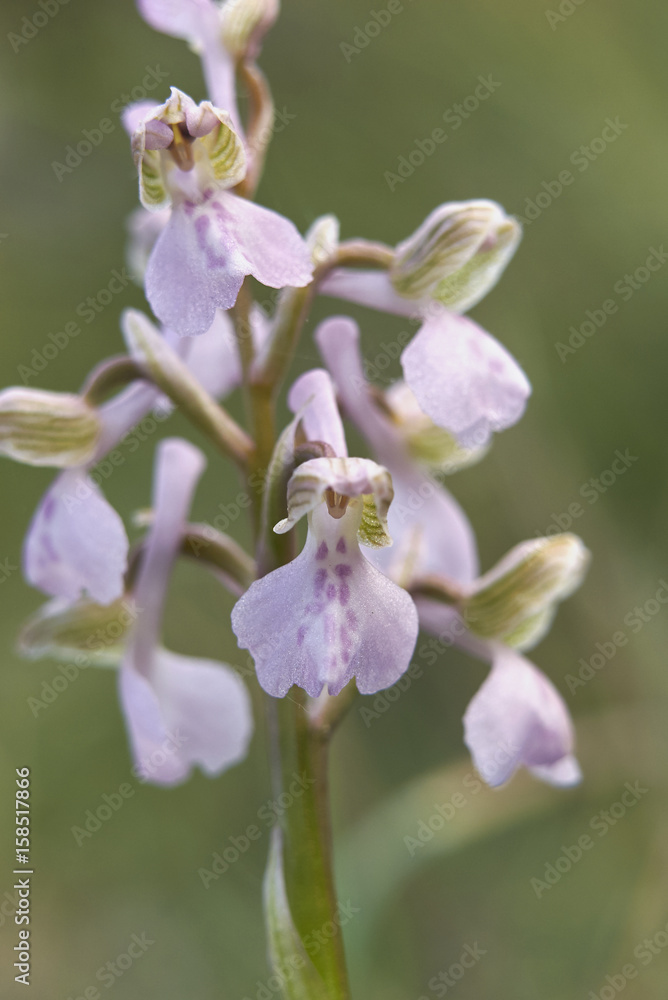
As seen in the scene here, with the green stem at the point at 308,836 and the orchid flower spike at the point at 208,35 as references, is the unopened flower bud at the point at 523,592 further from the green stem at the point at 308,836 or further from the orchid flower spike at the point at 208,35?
the orchid flower spike at the point at 208,35

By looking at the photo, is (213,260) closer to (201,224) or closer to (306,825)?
(201,224)

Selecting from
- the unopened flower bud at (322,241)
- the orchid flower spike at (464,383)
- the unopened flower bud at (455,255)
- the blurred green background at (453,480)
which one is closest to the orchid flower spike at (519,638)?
the orchid flower spike at (464,383)

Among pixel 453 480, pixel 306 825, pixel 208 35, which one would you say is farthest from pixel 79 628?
pixel 453 480

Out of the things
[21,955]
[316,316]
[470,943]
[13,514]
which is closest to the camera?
[21,955]

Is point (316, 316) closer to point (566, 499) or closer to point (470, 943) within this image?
point (566, 499)

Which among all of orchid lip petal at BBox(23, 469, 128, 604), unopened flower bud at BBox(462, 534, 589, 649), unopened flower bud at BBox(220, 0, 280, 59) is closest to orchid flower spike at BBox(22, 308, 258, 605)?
orchid lip petal at BBox(23, 469, 128, 604)

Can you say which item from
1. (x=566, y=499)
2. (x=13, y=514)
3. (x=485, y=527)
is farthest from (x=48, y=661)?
(x=566, y=499)

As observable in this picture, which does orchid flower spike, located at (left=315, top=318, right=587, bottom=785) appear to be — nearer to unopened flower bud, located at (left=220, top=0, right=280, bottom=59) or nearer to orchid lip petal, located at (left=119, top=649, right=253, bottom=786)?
orchid lip petal, located at (left=119, top=649, right=253, bottom=786)
